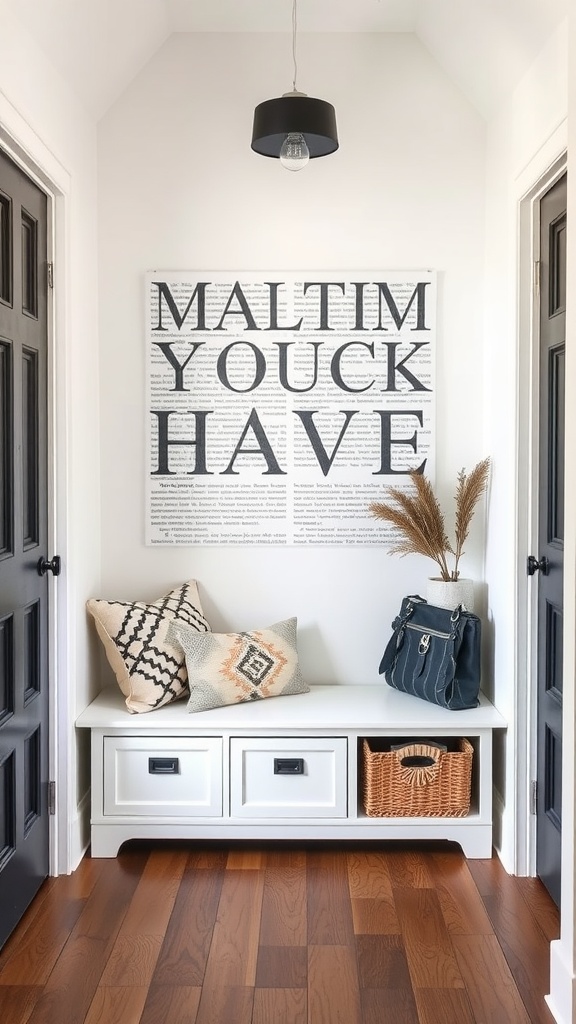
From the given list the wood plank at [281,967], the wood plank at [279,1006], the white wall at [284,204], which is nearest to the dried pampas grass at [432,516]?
the white wall at [284,204]

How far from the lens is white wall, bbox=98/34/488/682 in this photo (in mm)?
3150

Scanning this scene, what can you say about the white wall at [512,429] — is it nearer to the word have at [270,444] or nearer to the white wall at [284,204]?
the white wall at [284,204]

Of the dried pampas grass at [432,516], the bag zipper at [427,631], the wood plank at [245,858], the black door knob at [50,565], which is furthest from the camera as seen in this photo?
the dried pampas grass at [432,516]

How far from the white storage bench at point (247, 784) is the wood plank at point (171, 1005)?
794 mm

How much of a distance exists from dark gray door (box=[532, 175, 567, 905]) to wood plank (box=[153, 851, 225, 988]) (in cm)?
101

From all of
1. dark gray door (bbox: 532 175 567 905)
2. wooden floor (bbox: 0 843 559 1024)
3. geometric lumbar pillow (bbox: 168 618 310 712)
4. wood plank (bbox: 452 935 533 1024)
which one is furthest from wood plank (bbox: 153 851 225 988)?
dark gray door (bbox: 532 175 567 905)

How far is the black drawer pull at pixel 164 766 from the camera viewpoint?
9.42ft

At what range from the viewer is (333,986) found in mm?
2115

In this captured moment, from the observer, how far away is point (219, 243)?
10.5 ft

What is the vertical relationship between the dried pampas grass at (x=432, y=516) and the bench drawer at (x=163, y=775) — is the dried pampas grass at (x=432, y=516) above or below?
above

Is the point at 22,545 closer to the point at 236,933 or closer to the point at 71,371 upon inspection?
the point at 71,371

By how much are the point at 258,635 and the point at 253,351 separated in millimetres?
1036

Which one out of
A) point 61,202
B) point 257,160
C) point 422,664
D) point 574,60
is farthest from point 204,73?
point 422,664

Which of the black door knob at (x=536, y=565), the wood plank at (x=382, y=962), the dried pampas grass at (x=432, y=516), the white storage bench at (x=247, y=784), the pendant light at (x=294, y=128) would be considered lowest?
the wood plank at (x=382, y=962)
